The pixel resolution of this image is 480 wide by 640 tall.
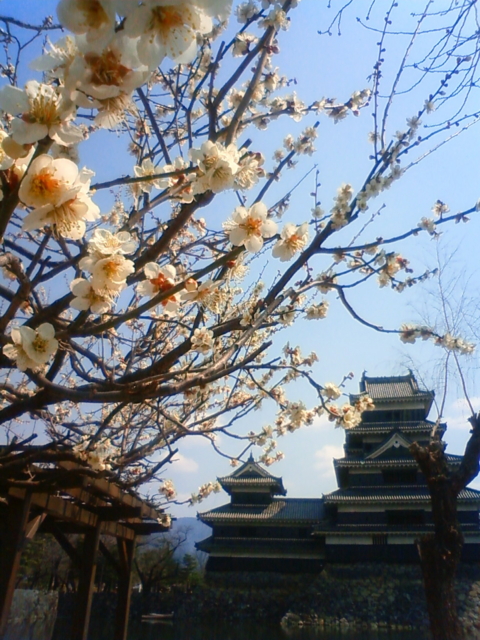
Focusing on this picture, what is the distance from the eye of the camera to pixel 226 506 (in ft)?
69.1

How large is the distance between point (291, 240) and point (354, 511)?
1867cm

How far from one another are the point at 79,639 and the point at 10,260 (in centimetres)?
517

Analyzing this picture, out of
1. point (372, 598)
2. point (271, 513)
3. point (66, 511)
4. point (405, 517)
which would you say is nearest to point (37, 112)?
point (66, 511)

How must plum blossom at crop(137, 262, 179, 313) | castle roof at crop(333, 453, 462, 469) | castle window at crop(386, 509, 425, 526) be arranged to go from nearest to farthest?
1. plum blossom at crop(137, 262, 179, 313)
2. castle window at crop(386, 509, 425, 526)
3. castle roof at crop(333, 453, 462, 469)

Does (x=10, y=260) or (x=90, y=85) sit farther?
(x=10, y=260)

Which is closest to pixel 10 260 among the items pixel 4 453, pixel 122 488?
pixel 4 453

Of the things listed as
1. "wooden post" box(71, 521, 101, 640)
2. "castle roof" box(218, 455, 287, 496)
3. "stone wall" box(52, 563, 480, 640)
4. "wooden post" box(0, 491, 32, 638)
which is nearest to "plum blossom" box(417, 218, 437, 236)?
"wooden post" box(0, 491, 32, 638)

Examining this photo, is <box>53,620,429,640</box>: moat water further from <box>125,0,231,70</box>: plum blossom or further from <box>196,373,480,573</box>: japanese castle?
<box>125,0,231,70</box>: plum blossom

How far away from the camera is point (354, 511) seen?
18406 millimetres

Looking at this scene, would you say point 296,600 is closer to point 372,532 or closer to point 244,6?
point 372,532

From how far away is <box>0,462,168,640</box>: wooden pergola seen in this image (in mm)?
4027

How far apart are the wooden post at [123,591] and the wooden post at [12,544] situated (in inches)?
101

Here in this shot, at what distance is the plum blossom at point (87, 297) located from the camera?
1468mm

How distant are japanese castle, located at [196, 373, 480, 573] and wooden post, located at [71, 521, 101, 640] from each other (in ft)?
35.9
